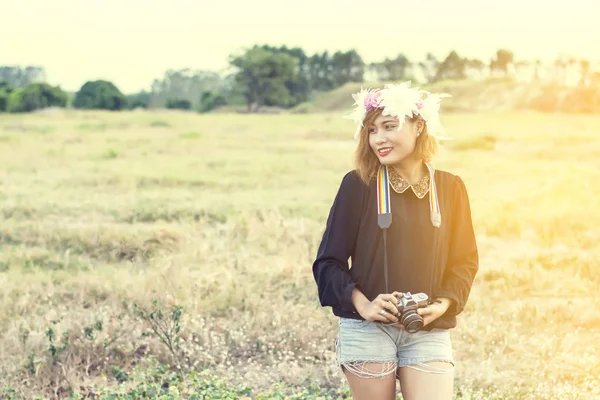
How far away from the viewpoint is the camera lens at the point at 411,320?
243cm

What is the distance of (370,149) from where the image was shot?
2723 mm

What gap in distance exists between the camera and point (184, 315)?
5.56m

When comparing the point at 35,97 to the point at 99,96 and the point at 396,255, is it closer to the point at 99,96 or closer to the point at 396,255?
the point at 99,96

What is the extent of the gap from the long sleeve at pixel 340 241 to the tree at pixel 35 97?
34840 mm

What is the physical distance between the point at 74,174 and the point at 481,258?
26.0 feet

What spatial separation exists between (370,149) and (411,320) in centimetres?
64

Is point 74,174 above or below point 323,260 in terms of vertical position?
below

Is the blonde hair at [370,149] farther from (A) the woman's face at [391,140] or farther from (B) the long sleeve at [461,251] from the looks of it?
(B) the long sleeve at [461,251]

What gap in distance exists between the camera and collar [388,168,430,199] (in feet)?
8.61

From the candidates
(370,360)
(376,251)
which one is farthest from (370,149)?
(370,360)

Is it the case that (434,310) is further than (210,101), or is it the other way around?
(210,101)

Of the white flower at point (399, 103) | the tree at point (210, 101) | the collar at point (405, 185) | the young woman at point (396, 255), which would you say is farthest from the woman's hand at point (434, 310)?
the tree at point (210, 101)

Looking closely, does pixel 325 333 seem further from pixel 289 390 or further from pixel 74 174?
pixel 74 174

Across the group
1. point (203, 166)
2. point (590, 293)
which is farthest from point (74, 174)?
point (590, 293)
